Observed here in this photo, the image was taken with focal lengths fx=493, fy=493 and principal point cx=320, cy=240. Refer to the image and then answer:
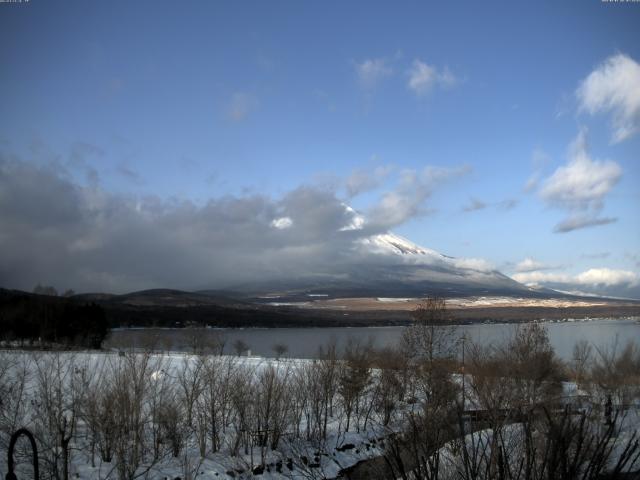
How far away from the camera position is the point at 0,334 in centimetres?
5231

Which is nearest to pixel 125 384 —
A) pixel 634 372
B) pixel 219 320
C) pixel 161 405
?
pixel 161 405

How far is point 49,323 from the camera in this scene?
53031 mm

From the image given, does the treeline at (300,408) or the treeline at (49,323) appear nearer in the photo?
the treeline at (300,408)

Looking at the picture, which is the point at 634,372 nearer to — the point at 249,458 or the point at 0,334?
the point at 249,458

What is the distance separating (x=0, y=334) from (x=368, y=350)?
43.3 m

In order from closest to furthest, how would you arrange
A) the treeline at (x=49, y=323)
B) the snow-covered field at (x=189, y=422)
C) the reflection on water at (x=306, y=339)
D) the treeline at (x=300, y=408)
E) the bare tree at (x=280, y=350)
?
the treeline at (x=300, y=408) < the snow-covered field at (x=189, y=422) < the reflection on water at (x=306, y=339) < the bare tree at (x=280, y=350) < the treeline at (x=49, y=323)

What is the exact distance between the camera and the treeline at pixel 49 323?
51.8 metres

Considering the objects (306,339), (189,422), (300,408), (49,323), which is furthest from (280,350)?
(306,339)

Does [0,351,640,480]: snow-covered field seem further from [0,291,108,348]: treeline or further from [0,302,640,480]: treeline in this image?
[0,291,108,348]: treeline

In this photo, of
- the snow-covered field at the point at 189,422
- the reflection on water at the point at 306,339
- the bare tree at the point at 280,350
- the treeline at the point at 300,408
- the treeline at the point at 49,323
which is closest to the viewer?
the treeline at the point at 300,408

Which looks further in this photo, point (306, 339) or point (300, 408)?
point (306, 339)

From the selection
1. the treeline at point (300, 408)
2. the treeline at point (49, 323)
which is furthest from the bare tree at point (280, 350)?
the treeline at point (49, 323)

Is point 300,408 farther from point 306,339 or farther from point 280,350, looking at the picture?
point 306,339

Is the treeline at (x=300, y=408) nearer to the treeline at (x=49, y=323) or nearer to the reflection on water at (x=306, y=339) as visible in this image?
the reflection on water at (x=306, y=339)
